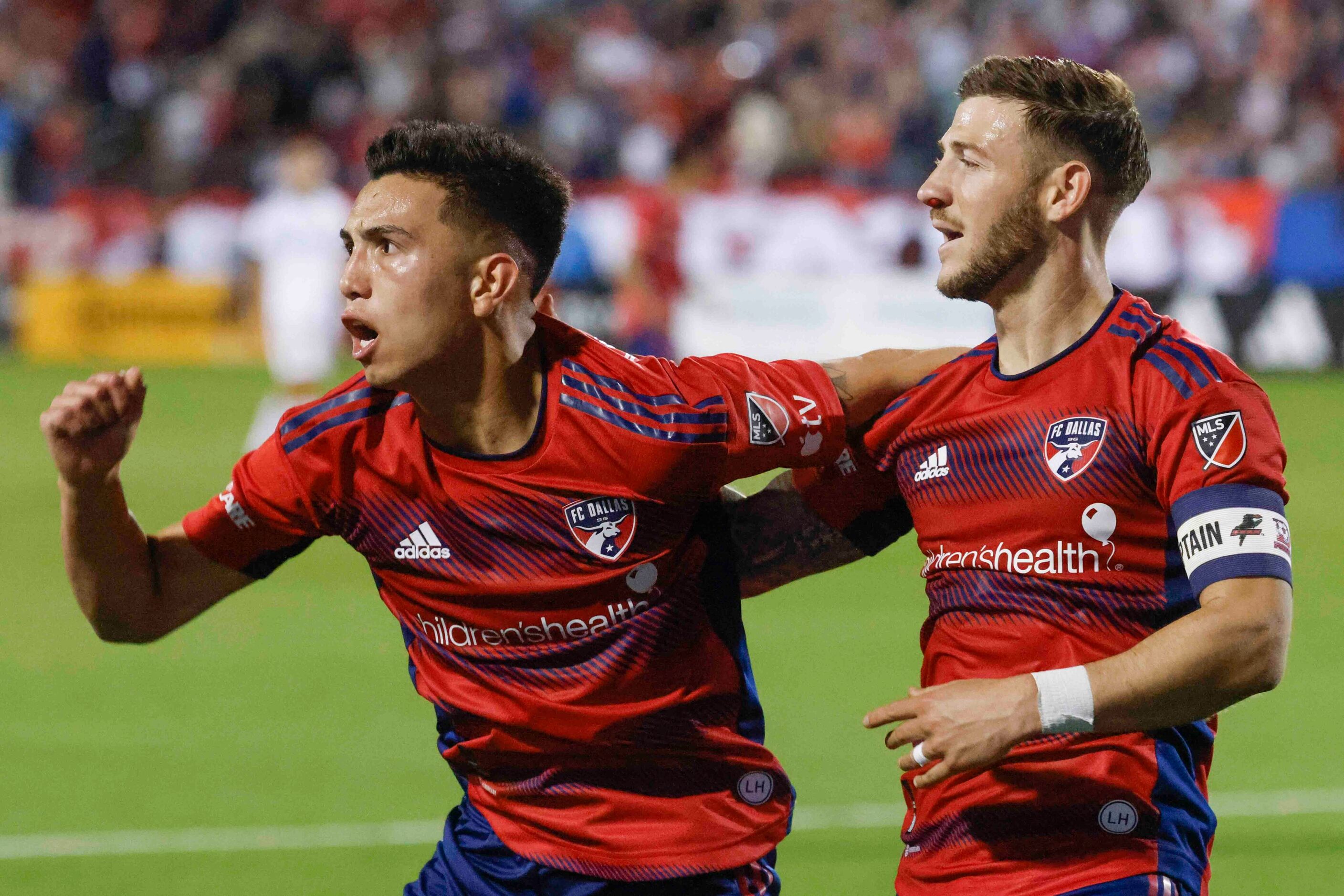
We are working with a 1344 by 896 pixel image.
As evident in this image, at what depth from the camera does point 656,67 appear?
21.8 m

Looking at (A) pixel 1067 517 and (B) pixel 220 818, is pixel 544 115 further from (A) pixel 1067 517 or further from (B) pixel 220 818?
(A) pixel 1067 517

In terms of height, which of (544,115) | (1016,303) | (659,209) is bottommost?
(1016,303)

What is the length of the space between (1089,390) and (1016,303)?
0.29 metres

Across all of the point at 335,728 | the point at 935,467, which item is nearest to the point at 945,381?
the point at 935,467

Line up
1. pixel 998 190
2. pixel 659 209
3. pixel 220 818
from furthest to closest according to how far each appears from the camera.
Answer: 1. pixel 659 209
2. pixel 220 818
3. pixel 998 190

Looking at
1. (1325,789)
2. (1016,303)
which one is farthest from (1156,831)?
(1325,789)

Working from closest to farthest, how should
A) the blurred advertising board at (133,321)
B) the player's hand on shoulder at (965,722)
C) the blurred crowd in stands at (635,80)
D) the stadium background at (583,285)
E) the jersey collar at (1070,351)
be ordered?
the player's hand on shoulder at (965,722), the jersey collar at (1070,351), the stadium background at (583,285), the blurred advertising board at (133,321), the blurred crowd in stands at (635,80)

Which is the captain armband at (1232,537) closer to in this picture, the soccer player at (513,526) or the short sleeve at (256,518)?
the soccer player at (513,526)

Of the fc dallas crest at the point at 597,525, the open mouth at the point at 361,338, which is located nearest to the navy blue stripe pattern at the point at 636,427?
the fc dallas crest at the point at 597,525

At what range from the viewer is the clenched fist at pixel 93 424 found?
133 inches

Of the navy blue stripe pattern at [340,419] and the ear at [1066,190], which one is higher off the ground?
the ear at [1066,190]

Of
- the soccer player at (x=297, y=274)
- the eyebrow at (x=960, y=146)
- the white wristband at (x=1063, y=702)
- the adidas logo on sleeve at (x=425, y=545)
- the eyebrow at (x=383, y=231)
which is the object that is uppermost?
the soccer player at (x=297, y=274)

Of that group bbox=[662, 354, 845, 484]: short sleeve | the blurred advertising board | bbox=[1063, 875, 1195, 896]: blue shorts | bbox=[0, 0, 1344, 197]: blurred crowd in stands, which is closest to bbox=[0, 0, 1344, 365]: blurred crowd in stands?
bbox=[0, 0, 1344, 197]: blurred crowd in stands

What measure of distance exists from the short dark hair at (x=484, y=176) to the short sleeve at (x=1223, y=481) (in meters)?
1.27
